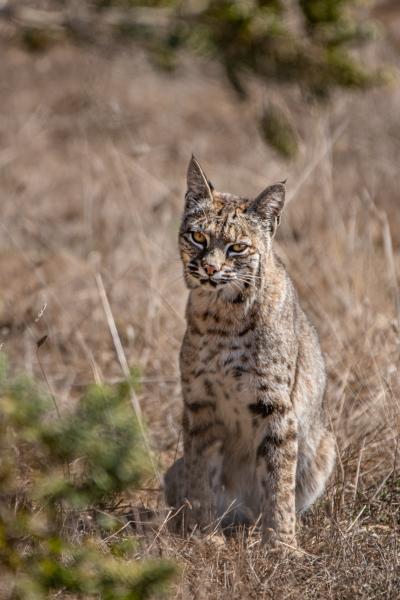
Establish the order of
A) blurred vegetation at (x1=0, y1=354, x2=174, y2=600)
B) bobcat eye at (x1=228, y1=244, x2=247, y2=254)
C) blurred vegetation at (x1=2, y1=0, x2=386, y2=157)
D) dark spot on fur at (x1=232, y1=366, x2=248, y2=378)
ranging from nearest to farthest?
blurred vegetation at (x1=0, y1=354, x2=174, y2=600) → bobcat eye at (x1=228, y1=244, x2=247, y2=254) → dark spot on fur at (x1=232, y1=366, x2=248, y2=378) → blurred vegetation at (x1=2, y1=0, x2=386, y2=157)

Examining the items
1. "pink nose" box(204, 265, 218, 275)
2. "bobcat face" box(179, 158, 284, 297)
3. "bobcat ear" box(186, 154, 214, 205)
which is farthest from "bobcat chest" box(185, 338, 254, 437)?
"bobcat ear" box(186, 154, 214, 205)

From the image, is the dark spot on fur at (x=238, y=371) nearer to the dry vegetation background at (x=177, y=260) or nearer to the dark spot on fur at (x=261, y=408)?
the dark spot on fur at (x=261, y=408)

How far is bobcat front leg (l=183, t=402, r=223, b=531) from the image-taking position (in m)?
4.69

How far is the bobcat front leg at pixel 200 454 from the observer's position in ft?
15.4

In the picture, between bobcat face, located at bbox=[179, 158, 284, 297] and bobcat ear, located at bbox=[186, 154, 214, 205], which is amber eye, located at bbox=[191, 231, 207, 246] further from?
bobcat ear, located at bbox=[186, 154, 214, 205]

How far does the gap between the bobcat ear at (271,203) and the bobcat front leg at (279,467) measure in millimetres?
872

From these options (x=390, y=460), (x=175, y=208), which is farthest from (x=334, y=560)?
(x=175, y=208)

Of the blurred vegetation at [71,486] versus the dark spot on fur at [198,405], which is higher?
the blurred vegetation at [71,486]

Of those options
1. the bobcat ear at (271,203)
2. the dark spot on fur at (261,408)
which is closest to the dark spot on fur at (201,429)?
the dark spot on fur at (261,408)

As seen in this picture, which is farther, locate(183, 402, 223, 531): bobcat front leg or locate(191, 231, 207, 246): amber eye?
locate(183, 402, 223, 531): bobcat front leg

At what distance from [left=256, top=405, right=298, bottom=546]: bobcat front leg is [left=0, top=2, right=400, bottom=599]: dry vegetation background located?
0.15 m

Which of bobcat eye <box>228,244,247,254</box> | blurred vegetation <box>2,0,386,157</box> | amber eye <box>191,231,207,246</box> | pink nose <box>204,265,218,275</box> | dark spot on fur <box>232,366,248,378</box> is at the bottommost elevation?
dark spot on fur <box>232,366,248,378</box>

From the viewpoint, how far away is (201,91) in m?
13.7

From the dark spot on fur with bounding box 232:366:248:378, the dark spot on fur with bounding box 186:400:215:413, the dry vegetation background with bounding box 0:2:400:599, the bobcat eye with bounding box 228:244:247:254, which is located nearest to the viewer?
the dry vegetation background with bounding box 0:2:400:599
